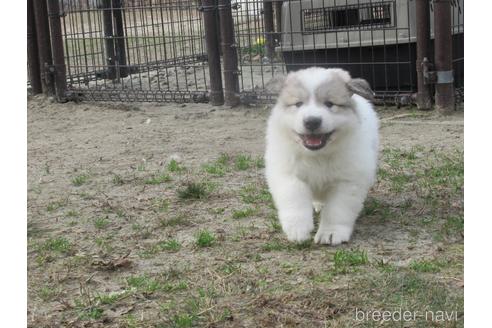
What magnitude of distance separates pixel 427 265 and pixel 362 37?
378 cm

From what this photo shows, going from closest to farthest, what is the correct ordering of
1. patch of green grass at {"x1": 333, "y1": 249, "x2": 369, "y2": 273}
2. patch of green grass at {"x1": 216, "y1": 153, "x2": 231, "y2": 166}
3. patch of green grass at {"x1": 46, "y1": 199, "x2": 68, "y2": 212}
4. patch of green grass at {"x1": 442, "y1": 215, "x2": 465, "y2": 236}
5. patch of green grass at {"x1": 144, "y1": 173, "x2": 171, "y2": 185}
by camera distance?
patch of green grass at {"x1": 333, "y1": 249, "x2": 369, "y2": 273}
patch of green grass at {"x1": 442, "y1": 215, "x2": 465, "y2": 236}
patch of green grass at {"x1": 46, "y1": 199, "x2": 68, "y2": 212}
patch of green grass at {"x1": 144, "y1": 173, "x2": 171, "y2": 185}
patch of green grass at {"x1": 216, "y1": 153, "x2": 231, "y2": 166}

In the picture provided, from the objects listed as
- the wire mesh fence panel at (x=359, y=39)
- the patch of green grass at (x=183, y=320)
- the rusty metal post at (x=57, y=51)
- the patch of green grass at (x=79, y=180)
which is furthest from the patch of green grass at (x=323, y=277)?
the rusty metal post at (x=57, y=51)

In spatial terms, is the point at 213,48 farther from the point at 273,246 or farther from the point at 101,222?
the point at 273,246

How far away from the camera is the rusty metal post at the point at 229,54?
22.8ft

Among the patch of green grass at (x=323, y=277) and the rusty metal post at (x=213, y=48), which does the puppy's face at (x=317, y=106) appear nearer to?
the patch of green grass at (x=323, y=277)

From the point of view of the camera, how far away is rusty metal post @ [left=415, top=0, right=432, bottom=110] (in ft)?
19.9

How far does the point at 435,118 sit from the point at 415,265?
327 centimetres

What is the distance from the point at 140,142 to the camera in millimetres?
6059

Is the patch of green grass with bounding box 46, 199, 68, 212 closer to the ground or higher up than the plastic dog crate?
closer to the ground

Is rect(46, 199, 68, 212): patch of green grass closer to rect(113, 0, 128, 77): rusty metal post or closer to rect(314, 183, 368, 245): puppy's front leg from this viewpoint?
rect(314, 183, 368, 245): puppy's front leg

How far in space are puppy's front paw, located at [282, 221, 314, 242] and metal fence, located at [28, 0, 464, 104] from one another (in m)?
3.20

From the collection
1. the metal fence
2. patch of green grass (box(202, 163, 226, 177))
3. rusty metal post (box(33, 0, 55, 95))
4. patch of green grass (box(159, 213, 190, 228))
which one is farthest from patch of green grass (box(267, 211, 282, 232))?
rusty metal post (box(33, 0, 55, 95))

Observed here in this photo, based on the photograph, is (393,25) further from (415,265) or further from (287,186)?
(415,265)

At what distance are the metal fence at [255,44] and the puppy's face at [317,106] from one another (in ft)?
9.53
